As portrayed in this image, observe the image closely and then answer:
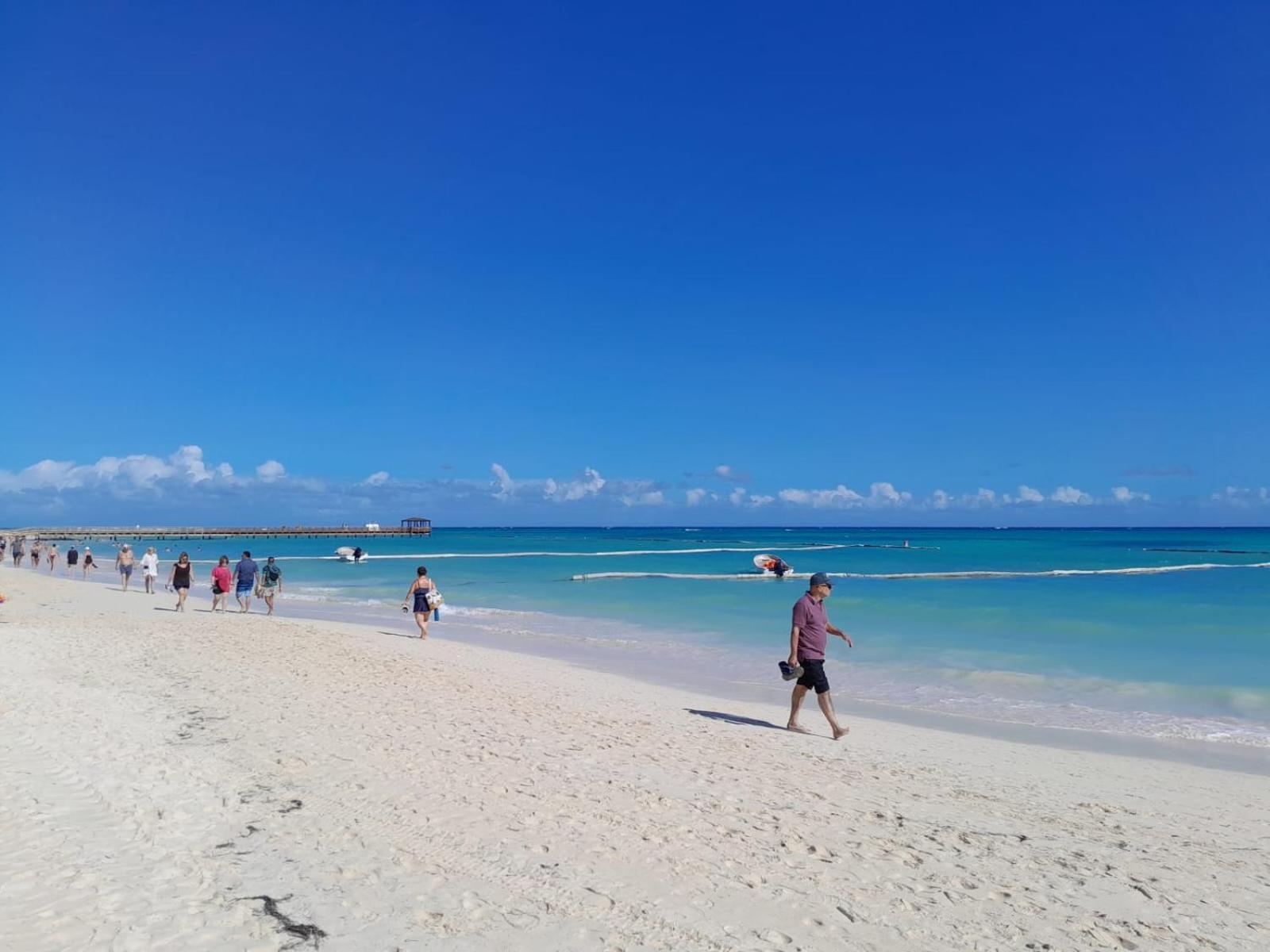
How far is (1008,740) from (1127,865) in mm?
5020

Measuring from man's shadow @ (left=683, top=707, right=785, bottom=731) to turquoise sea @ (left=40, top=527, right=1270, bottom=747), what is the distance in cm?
316

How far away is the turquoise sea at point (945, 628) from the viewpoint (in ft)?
43.2

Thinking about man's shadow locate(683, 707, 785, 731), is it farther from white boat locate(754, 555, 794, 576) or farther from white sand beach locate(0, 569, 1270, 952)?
white boat locate(754, 555, 794, 576)

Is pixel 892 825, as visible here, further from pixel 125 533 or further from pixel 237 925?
pixel 125 533

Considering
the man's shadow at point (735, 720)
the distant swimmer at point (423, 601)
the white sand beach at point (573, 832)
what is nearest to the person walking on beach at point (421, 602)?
the distant swimmer at point (423, 601)

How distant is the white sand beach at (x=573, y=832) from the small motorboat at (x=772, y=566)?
3597cm

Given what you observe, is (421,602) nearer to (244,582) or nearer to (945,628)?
(244,582)

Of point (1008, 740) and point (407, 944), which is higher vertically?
point (407, 944)

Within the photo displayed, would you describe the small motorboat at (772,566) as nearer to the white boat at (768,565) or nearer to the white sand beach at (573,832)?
the white boat at (768,565)

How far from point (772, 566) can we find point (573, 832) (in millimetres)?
42084

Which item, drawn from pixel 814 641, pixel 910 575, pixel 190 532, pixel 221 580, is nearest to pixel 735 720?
pixel 814 641

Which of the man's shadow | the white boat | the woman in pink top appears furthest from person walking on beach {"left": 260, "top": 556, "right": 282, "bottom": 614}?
the white boat

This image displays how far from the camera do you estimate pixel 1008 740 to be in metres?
10.4

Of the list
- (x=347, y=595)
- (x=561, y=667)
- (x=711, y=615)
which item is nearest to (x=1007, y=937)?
(x=561, y=667)
